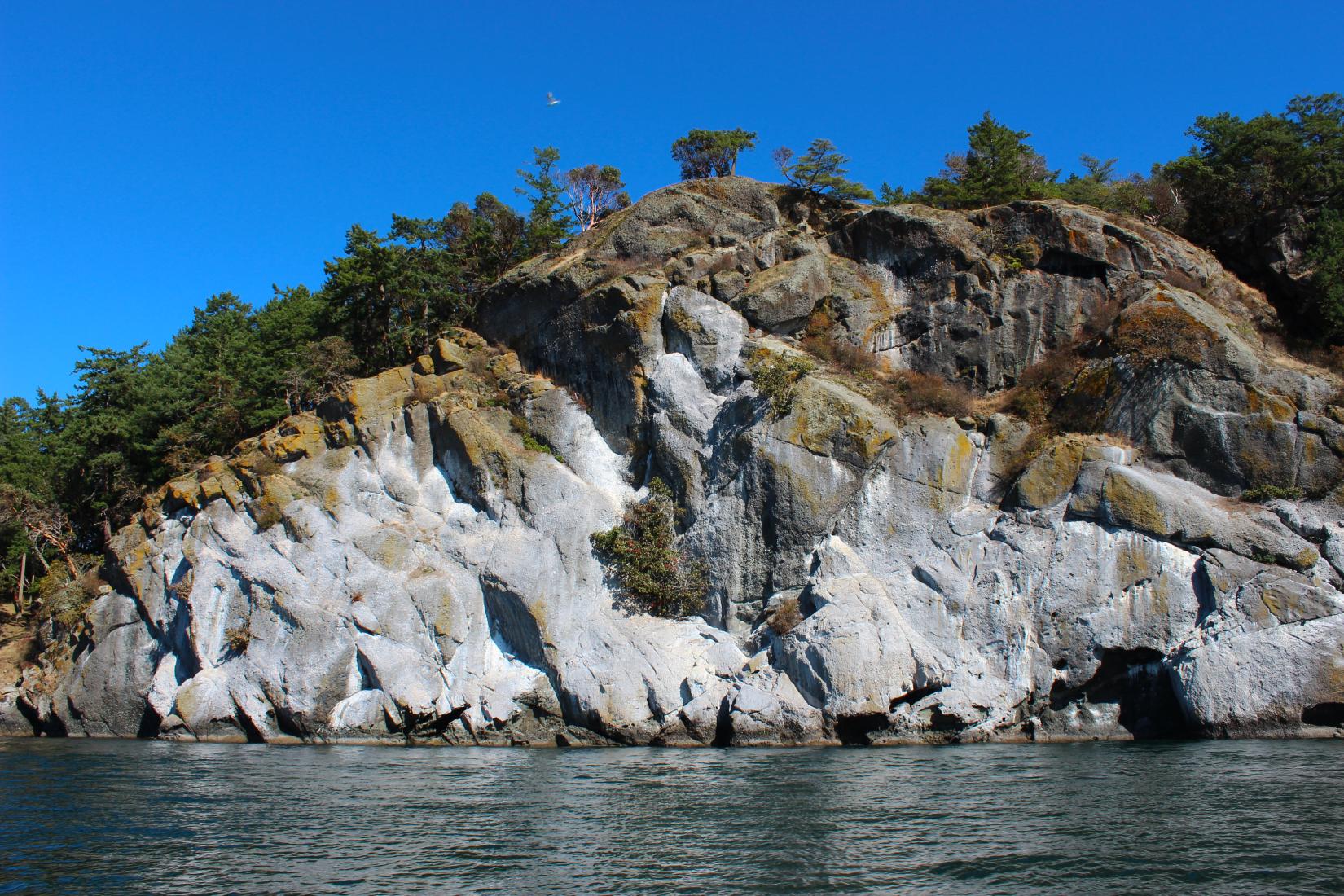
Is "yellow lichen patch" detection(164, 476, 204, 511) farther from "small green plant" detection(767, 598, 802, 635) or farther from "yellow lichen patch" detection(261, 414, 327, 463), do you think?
"small green plant" detection(767, 598, 802, 635)

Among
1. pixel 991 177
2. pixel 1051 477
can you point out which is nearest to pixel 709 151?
pixel 991 177

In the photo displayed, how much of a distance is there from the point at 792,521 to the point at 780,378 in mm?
5338

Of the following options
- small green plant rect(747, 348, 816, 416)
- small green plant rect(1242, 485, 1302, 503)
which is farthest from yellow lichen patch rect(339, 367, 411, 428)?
small green plant rect(1242, 485, 1302, 503)

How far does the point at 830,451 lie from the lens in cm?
3028

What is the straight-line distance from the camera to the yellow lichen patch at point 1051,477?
27750 millimetres

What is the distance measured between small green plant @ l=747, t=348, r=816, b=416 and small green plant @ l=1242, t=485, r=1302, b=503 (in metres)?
14.3

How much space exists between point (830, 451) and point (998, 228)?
14858mm

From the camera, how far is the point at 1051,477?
1103 inches

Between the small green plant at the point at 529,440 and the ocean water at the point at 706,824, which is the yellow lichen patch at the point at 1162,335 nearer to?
the ocean water at the point at 706,824

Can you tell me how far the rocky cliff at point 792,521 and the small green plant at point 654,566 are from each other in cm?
60

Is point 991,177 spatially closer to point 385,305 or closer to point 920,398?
point 920,398

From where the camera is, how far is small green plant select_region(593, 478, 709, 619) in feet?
99.3

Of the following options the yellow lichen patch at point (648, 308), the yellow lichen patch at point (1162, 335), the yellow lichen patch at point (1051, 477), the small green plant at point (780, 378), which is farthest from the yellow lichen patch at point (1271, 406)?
the yellow lichen patch at point (648, 308)

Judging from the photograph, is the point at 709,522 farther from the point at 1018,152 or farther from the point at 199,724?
the point at 1018,152
